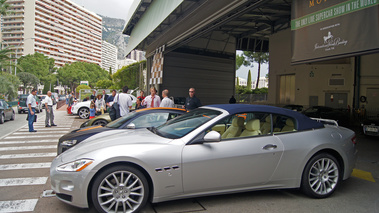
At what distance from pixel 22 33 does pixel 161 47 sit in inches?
4464

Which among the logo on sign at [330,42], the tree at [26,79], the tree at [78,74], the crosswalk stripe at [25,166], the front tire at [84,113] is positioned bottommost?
the crosswalk stripe at [25,166]

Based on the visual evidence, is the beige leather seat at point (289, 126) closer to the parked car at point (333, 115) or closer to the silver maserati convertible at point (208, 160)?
the silver maserati convertible at point (208, 160)

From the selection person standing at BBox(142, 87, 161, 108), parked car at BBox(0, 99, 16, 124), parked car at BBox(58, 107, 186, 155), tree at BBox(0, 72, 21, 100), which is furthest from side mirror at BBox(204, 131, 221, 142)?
tree at BBox(0, 72, 21, 100)

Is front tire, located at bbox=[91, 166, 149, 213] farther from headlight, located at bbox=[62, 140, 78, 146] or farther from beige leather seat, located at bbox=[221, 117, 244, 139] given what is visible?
headlight, located at bbox=[62, 140, 78, 146]

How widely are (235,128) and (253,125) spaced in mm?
316

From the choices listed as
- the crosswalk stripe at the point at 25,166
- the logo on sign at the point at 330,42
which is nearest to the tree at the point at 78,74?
the crosswalk stripe at the point at 25,166

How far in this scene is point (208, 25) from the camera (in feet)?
43.1

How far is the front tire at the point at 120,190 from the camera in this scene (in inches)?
130

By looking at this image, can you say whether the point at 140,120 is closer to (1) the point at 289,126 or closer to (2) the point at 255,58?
(1) the point at 289,126

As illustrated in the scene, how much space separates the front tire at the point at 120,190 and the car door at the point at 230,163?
569 millimetres

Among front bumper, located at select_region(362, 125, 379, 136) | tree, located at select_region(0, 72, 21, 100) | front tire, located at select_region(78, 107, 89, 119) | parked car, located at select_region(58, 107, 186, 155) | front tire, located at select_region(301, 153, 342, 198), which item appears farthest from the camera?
tree, located at select_region(0, 72, 21, 100)

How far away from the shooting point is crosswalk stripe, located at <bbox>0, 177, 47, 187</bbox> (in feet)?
15.9

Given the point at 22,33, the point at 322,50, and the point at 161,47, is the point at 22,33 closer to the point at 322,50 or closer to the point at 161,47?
the point at 161,47

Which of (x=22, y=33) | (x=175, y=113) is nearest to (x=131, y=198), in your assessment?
(x=175, y=113)
